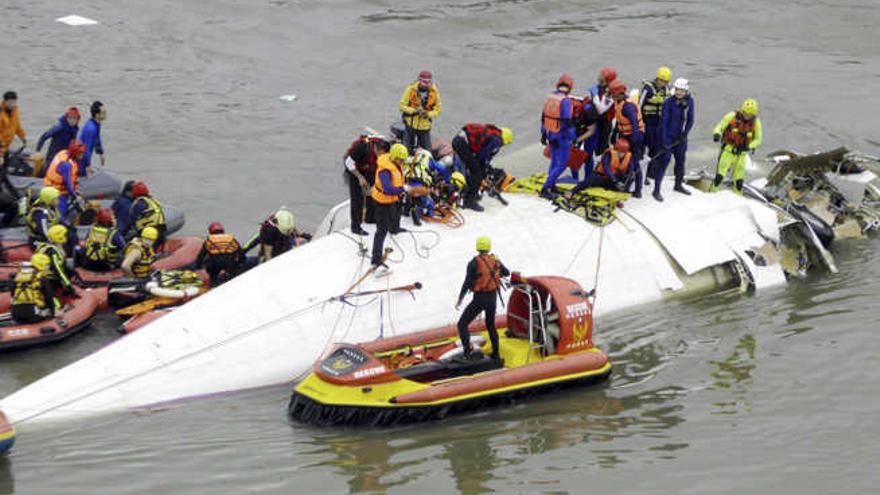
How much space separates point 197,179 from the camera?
2159 cm

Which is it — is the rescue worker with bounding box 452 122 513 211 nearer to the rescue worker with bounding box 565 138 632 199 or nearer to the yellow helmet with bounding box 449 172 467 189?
the yellow helmet with bounding box 449 172 467 189

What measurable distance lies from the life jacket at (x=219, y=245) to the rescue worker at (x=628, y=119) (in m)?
5.41

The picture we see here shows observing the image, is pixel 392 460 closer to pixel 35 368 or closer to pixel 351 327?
pixel 351 327

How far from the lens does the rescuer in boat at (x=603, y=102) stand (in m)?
A: 16.3

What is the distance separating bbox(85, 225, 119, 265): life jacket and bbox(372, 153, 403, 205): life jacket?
14.9 feet

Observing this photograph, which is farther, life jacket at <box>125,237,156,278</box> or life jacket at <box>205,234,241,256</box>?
life jacket at <box>125,237,156,278</box>

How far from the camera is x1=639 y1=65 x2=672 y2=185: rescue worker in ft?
53.9

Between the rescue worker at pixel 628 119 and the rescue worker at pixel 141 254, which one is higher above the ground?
the rescue worker at pixel 628 119

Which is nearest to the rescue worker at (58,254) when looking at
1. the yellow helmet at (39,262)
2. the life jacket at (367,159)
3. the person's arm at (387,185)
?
the yellow helmet at (39,262)

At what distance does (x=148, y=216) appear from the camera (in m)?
16.7

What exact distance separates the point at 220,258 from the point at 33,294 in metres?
2.42

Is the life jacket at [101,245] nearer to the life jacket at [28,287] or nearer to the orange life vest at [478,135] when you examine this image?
the life jacket at [28,287]

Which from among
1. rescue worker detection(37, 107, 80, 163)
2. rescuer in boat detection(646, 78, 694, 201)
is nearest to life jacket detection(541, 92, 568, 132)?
rescuer in boat detection(646, 78, 694, 201)

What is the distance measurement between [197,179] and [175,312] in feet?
27.2
